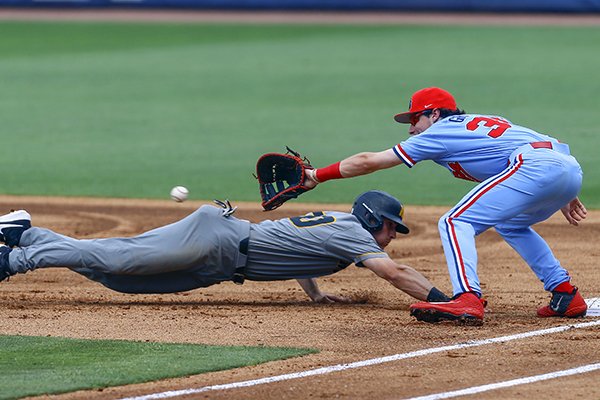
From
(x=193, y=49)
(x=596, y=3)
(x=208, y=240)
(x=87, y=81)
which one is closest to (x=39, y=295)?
(x=208, y=240)

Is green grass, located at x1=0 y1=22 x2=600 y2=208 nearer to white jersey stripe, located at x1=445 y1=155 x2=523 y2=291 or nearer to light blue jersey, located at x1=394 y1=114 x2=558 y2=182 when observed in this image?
light blue jersey, located at x1=394 y1=114 x2=558 y2=182

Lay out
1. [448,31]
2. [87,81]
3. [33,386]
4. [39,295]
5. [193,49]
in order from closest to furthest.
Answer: [33,386], [39,295], [87,81], [193,49], [448,31]

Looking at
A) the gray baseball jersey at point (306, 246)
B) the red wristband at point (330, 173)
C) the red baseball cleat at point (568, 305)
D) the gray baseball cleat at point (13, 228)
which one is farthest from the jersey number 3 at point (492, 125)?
the gray baseball cleat at point (13, 228)

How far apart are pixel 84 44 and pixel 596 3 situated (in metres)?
12.7

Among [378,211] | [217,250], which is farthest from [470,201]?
[217,250]

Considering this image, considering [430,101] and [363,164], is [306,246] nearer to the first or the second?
[363,164]

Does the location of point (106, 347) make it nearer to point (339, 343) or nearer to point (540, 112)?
point (339, 343)

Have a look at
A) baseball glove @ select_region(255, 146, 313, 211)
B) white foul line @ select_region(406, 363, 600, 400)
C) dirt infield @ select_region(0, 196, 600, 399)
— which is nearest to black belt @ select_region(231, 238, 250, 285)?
dirt infield @ select_region(0, 196, 600, 399)

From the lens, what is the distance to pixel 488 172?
325 inches

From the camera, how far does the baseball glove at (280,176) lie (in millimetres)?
8586

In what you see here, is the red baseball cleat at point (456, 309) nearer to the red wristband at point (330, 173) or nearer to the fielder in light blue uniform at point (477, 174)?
the fielder in light blue uniform at point (477, 174)

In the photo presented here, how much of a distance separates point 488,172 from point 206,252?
192 centimetres

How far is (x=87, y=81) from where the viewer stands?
23.4 m

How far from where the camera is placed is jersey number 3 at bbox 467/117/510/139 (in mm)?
8125
